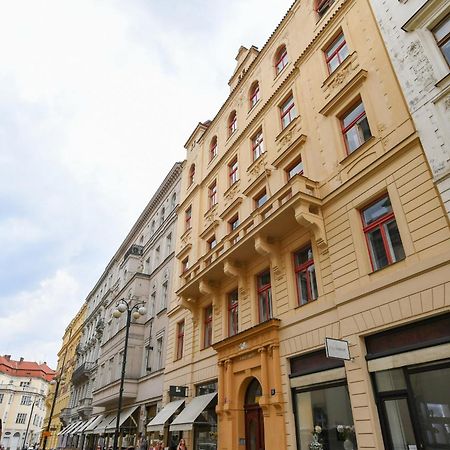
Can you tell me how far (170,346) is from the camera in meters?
21.5

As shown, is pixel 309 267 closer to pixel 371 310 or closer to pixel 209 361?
pixel 371 310

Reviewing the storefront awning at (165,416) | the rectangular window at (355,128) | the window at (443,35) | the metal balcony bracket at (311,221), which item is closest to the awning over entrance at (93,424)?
the storefront awning at (165,416)

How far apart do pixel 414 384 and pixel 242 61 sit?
21.0 m

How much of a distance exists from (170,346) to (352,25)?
17.9 m

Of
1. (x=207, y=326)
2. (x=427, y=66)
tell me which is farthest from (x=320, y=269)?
(x=207, y=326)

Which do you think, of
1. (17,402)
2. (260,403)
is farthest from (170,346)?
(17,402)

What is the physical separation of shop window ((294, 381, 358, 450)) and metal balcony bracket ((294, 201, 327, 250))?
14.2ft

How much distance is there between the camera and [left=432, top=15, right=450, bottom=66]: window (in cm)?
1038

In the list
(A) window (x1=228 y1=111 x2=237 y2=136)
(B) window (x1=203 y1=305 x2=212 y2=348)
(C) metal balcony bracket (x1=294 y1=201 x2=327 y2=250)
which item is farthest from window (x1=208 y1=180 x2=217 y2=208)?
(C) metal balcony bracket (x1=294 y1=201 x2=327 y2=250)

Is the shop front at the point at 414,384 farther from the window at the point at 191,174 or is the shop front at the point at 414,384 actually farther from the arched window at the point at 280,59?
the window at the point at 191,174

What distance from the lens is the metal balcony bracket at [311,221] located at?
12492 millimetres

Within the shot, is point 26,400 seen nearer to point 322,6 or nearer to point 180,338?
point 180,338

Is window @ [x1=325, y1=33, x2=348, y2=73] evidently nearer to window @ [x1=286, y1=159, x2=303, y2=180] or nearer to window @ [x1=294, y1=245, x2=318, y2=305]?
window @ [x1=286, y1=159, x2=303, y2=180]

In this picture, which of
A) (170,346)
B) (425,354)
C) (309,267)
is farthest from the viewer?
(170,346)
